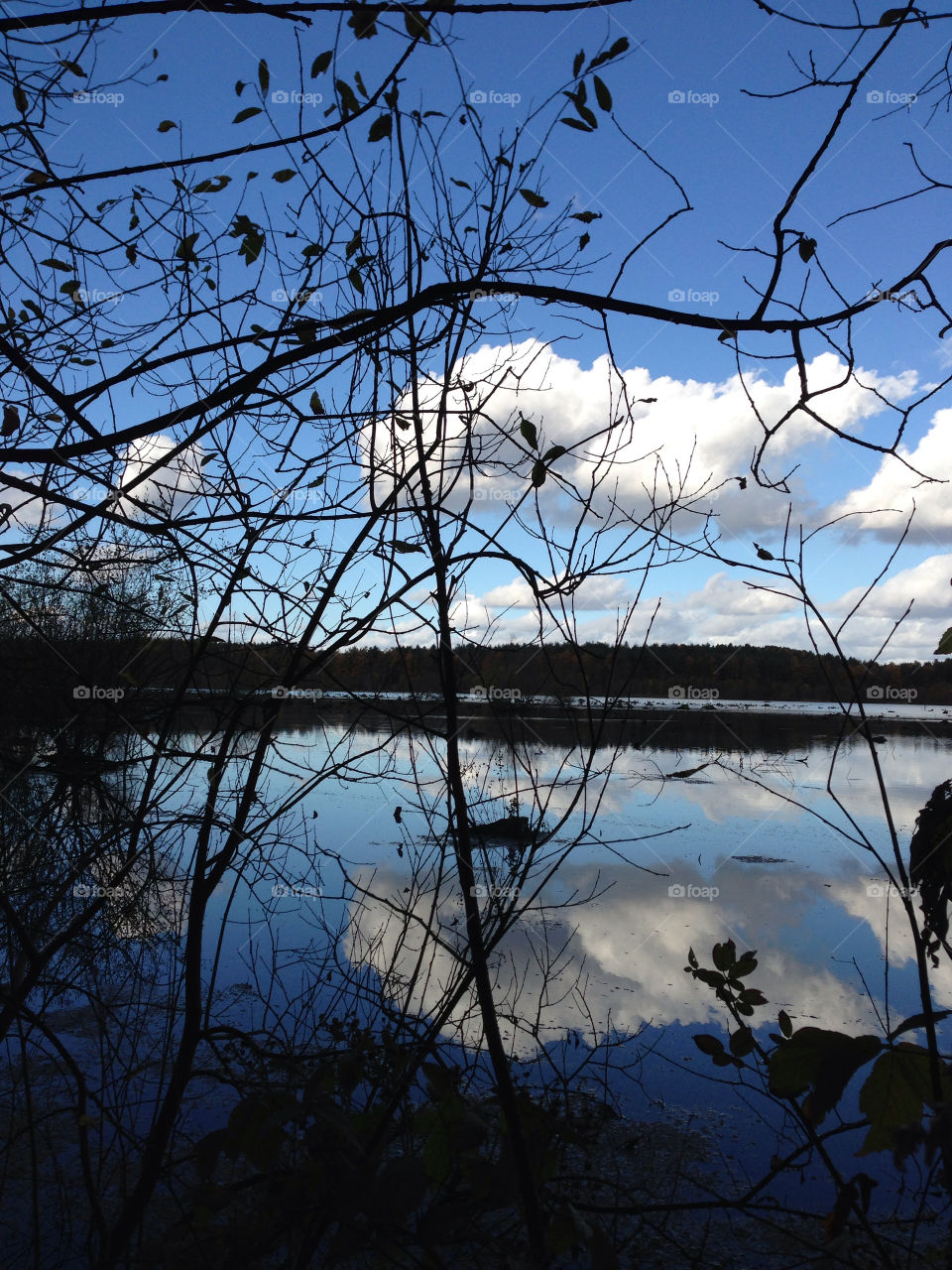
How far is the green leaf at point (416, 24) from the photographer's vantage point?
107 cm

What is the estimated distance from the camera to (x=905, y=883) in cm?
81

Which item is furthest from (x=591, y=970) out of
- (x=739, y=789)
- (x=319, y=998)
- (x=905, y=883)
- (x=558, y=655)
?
(x=739, y=789)

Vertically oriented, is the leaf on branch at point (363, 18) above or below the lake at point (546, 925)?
above
